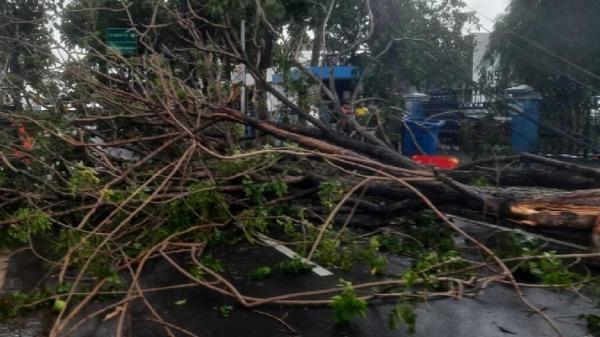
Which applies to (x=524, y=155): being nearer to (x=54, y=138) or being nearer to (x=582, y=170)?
(x=582, y=170)

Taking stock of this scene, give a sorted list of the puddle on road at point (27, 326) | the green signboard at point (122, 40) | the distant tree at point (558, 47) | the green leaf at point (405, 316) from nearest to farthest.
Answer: the green leaf at point (405, 316) → the puddle on road at point (27, 326) → the green signboard at point (122, 40) → the distant tree at point (558, 47)

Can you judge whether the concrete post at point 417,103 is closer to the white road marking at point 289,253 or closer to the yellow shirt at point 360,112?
the yellow shirt at point 360,112

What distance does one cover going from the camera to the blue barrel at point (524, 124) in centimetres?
1100

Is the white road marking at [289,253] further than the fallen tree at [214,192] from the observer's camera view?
Yes

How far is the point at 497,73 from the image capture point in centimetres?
1505

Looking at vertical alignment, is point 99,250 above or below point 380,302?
above

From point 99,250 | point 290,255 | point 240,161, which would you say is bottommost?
point 290,255

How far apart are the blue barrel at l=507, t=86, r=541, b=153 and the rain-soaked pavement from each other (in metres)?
5.80

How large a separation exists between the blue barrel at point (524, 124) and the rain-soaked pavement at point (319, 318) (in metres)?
5.80

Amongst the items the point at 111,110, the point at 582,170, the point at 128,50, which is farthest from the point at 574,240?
the point at 128,50

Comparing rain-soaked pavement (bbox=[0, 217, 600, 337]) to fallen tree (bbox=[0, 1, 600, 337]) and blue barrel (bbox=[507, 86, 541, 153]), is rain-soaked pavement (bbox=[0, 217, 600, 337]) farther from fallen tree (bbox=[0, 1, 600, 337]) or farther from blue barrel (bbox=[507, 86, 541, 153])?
blue barrel (bbox=[507, 86, 541, 153])

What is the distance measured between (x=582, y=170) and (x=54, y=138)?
Answer: 5.52 metres

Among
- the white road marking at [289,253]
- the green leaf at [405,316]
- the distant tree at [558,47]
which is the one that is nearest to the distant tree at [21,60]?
the white road marking at [289,253]

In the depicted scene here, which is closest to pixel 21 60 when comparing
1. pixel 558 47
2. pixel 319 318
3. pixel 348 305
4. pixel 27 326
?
pixel 27 326
